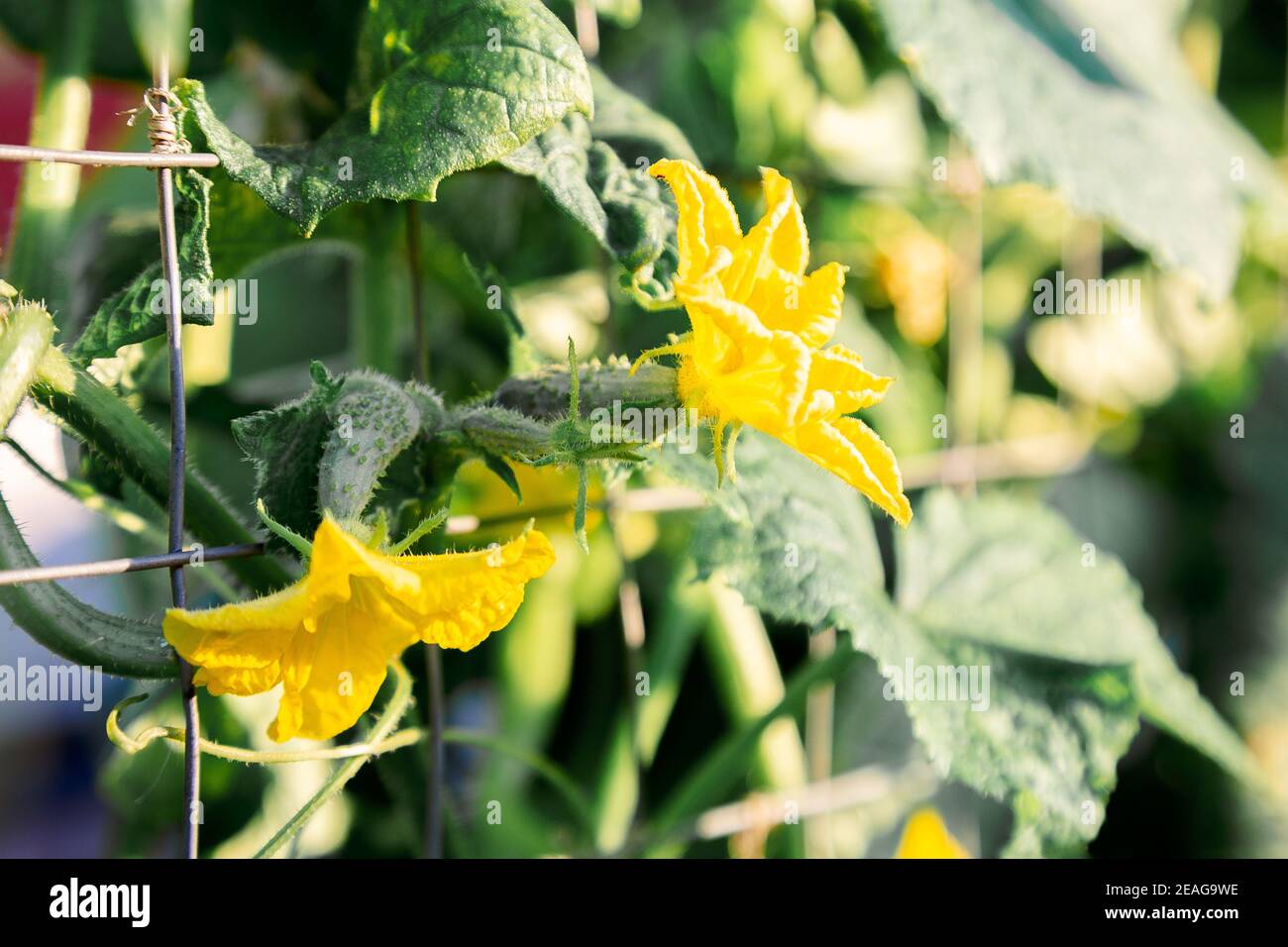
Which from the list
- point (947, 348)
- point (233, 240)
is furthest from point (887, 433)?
point (233, 240)

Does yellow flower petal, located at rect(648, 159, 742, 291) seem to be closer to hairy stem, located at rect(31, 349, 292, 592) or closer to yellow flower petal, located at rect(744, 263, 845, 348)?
yellow flower petal, located at rect(744, 263, 845, 348)

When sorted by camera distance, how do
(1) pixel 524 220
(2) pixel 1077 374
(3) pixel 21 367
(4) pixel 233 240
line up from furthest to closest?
1. (2) pixel 1077 374
2. (1) pixel 524 220
3. (4) pixel 233 240
4. (3) pixel 21 367

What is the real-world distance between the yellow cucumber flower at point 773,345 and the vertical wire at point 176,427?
0.77 feet

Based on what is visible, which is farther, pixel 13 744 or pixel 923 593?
pixel 13 744

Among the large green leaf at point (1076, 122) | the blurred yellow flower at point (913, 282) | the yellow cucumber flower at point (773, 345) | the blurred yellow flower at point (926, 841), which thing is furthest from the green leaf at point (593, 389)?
the blurred yellow flower at point (913, 282)

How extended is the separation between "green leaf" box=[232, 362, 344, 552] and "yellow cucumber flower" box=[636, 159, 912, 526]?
0.17 meters

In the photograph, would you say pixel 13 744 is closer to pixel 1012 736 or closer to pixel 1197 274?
pixel 1012 736

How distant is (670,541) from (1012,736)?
49 cm

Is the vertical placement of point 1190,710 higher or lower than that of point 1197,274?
lower

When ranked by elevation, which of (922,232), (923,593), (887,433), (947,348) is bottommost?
(923,593)

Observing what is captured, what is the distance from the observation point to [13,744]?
A: 72.8 inches

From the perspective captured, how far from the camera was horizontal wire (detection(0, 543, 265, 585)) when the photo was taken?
1.68 ft

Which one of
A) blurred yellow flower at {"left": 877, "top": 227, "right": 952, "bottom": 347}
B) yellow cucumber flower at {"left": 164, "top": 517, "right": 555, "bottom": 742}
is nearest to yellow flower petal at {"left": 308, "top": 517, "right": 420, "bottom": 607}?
yellow cucumber flower at {"left": 164, "top": 517, "right": 555, "bottom": 742}

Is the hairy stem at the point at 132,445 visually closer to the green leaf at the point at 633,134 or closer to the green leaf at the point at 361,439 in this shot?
the green leaf at the point at 361,439
